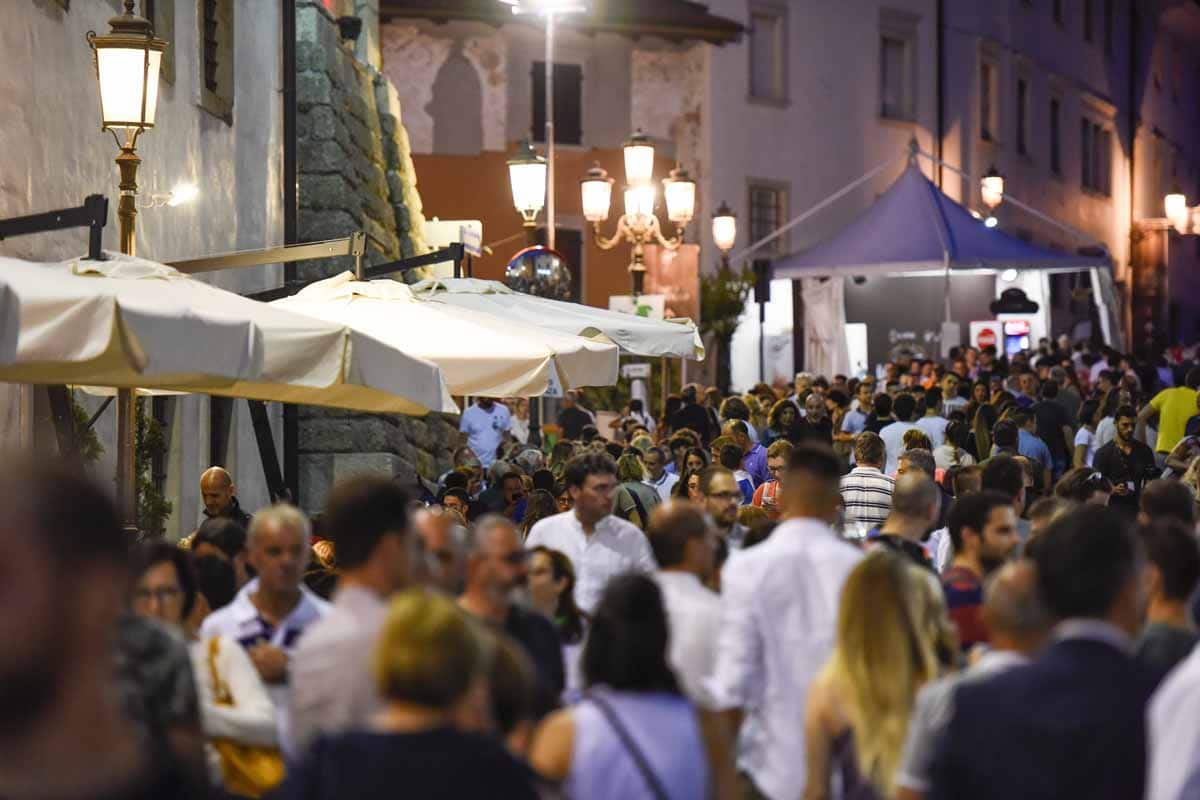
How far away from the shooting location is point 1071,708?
5227 millimetres

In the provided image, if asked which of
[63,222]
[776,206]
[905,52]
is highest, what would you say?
[905,52]

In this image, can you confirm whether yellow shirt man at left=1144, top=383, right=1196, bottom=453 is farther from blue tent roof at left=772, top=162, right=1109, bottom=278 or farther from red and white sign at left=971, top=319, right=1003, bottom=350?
red and white sign at left=971, top=319, right=1003, bottom=350

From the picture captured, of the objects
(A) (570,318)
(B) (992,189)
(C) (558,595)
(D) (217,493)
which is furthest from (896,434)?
(B) (992,189)

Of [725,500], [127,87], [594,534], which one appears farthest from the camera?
[127,87]

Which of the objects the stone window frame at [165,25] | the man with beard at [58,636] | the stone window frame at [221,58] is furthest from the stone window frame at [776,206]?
the man with beard at [58,636]

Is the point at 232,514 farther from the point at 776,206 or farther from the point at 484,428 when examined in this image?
the point at 776,206

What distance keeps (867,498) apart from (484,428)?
32.6 ft

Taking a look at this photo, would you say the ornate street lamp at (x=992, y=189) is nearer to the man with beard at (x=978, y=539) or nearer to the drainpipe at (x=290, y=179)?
the drainpipe at (x=290, y=179)

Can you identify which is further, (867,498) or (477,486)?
(477,486)

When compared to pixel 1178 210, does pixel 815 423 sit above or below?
below

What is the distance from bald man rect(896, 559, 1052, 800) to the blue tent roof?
25446mm

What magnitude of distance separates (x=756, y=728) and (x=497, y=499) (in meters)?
8.72

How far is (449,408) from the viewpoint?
1134 centimetres

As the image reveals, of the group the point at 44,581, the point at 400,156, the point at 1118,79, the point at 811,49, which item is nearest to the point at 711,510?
the point at 44,581
